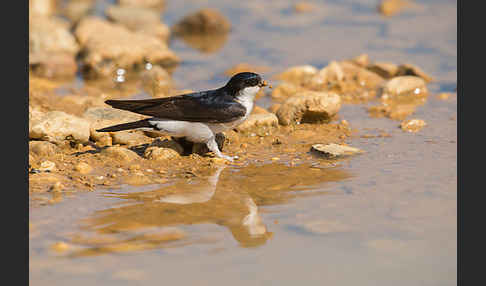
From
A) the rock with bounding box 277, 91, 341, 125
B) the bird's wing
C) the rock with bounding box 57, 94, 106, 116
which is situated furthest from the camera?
the rock with bounding box 57, 94, 106, 116

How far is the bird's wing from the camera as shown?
573cm

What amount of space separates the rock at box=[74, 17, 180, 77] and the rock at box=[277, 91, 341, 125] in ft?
10.7

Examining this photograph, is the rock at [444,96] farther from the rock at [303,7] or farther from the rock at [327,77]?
the rock at [303,7]

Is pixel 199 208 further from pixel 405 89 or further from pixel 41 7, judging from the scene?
pixel 41 7

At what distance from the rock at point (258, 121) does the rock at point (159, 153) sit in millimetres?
946

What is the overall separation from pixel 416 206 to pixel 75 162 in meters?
2.82

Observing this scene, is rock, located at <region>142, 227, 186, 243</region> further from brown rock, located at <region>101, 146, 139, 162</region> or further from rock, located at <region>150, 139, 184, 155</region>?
rock, located at <region>150, 139, 184, 155</region>

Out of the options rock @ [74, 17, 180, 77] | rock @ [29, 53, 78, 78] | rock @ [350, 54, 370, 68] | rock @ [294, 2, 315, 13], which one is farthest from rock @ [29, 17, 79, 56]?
rock @ [294, 2, 315, 13]

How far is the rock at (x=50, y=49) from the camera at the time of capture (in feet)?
30.5

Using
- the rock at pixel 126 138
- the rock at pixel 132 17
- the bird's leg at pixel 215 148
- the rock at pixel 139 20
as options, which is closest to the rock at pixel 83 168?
the rock at pixel 126 138

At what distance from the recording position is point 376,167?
5504 millimetres

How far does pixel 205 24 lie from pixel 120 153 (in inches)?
263

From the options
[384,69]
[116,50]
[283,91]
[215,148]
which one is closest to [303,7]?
[384,69]

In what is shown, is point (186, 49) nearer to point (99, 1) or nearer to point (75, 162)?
point (99, 1)
